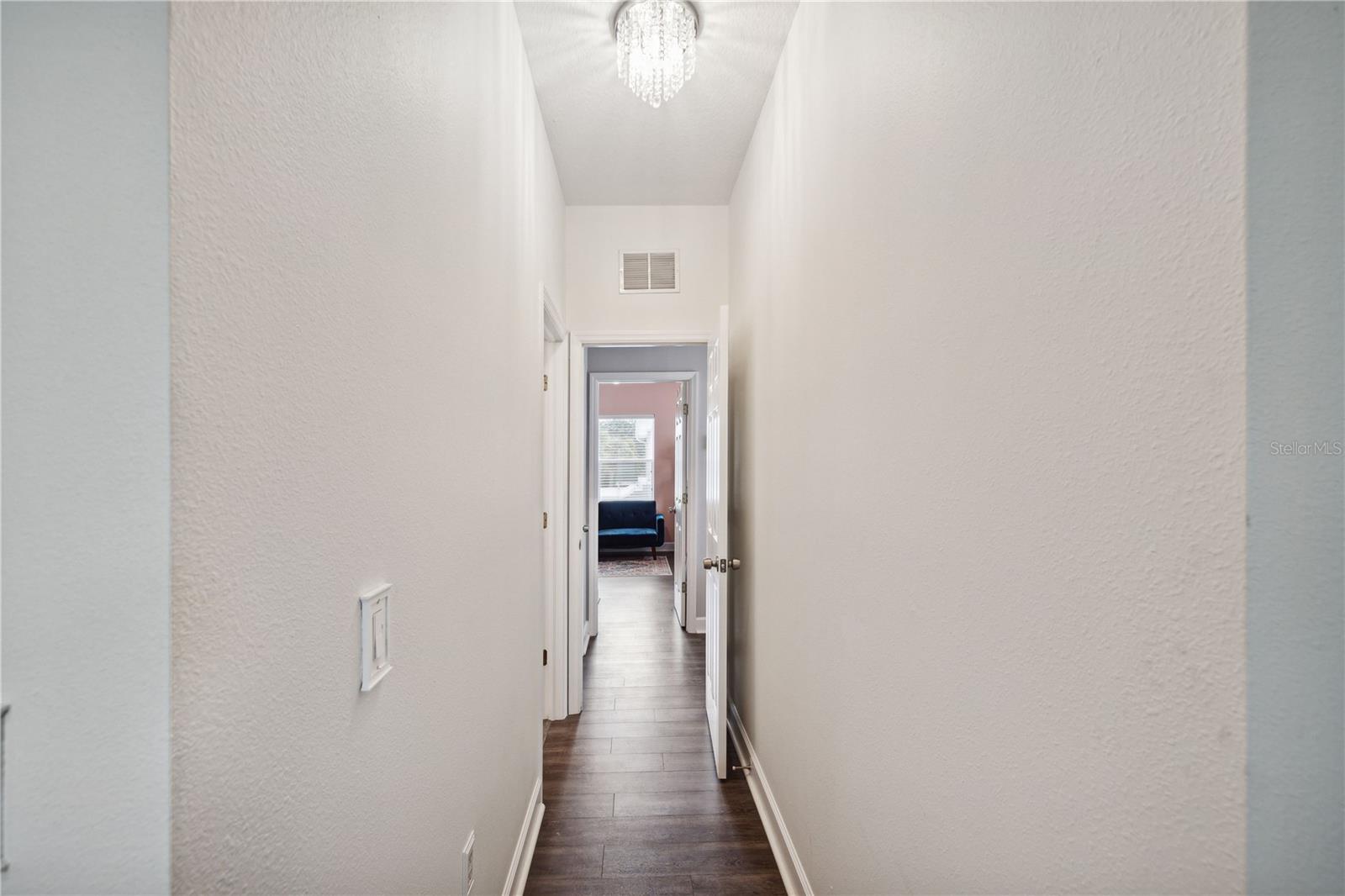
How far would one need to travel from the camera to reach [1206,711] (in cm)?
49

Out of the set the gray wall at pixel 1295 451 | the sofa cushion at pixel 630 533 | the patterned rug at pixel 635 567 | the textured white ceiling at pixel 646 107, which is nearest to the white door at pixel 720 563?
the textured white ceiling at pixel 646 107

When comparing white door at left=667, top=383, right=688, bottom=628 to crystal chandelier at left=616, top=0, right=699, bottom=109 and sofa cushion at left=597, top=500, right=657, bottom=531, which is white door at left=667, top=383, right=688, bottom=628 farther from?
crystal chandelier at left=616, top=0, right=699, bottom=109

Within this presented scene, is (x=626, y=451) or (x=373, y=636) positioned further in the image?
(x=626, y=451)

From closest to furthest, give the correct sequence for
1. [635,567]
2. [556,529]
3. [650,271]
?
[556,529]
[650,271]
[635,567]

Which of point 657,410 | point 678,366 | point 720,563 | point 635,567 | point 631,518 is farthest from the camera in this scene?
point 657,410

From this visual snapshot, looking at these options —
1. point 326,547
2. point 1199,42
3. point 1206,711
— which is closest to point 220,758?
point 326,547

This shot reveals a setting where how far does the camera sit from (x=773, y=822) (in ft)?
6.54

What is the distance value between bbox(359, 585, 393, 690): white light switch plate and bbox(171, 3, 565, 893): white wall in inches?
0.9

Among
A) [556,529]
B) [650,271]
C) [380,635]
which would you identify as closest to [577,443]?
[556,529]

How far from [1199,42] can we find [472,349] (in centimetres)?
127

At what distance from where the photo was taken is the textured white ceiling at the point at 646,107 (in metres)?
1.73

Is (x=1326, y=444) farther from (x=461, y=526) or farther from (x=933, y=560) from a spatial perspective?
(x=461, y=526)

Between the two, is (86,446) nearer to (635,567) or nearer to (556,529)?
(556,529)

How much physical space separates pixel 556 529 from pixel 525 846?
→ 138cm
